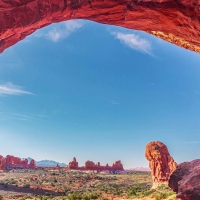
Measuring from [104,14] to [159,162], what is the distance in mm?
41423

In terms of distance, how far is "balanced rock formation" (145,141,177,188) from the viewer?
136 feet

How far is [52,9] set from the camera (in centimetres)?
601

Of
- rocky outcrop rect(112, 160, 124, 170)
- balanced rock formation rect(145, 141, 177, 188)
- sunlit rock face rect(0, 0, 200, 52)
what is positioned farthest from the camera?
rocky outcrop rect(112, 160, 124, 170)

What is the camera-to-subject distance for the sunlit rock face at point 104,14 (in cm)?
567

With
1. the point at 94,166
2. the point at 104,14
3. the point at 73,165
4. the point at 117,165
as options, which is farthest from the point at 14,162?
the point at 104,14

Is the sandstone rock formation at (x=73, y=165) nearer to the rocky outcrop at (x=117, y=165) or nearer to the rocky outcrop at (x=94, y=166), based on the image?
the rocky outcrop at (x=94, y=166)

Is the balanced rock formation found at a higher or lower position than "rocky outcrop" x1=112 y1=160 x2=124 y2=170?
higher

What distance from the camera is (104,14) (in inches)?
A: 277

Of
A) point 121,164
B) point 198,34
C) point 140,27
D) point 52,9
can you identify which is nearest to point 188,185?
point 198,34

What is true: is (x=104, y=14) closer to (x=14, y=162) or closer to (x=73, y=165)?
(x=73, y=165)

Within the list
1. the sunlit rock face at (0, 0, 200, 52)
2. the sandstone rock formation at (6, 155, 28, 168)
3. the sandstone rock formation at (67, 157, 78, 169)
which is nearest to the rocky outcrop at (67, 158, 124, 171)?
the sandstone rock formation at (67, 157, 78, 169)

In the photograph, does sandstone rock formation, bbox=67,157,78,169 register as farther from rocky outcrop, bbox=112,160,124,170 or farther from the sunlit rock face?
the sunlit rock face

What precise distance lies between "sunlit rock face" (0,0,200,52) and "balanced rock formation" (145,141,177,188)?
127 ft

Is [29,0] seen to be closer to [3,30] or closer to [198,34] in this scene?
[3,30]
